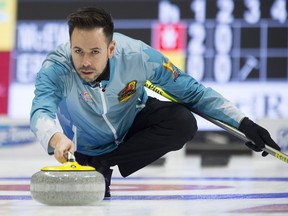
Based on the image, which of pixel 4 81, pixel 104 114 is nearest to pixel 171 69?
pixel 104 114

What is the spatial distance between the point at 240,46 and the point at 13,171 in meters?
3.79

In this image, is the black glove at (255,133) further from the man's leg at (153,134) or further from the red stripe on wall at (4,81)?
the red stripe on wall at (4,81)

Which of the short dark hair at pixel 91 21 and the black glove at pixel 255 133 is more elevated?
the short dark hair at pixel 91 21

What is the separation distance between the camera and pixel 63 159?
10.5ft

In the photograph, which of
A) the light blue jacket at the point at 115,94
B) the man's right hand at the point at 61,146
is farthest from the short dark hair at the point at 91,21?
the man's right hand at the point at 61,146

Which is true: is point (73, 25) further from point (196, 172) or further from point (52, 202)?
point (196, 172)

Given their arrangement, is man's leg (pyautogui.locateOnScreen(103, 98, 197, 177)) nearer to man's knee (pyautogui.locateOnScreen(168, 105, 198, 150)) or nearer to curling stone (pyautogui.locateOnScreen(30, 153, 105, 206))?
man's knee (pyautogui.locateOnScreen(168, 105, 198, 150))

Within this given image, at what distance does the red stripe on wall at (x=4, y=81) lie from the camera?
985cm

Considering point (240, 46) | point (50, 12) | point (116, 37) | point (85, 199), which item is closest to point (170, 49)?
point (240, 46)

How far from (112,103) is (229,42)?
18.7 ft

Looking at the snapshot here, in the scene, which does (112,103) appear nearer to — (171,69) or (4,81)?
(171,69)

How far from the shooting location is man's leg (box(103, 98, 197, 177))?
421 cm

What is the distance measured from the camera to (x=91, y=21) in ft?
11.4

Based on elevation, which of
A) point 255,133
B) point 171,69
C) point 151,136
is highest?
point 171,69
